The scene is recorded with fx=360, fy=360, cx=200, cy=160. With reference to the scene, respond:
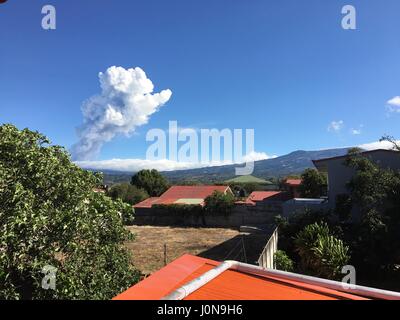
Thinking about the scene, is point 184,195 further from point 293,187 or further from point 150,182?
point 293,187

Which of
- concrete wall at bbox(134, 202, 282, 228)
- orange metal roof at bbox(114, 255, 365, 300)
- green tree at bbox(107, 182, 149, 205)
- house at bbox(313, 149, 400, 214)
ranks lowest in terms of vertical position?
concrete wall at bbox(134, 202, 282, 228)

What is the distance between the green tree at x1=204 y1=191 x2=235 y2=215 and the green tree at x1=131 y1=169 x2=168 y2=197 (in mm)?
17985

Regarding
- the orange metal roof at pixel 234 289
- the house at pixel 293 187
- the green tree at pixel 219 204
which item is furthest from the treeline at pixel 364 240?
the house at pixel 293 187

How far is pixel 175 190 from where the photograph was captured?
3997cm

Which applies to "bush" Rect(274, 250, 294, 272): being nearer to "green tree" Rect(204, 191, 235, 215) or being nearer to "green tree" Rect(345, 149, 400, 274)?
"green tree" Rect(345, 149, 400, 274)

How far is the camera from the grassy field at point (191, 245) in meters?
17.8

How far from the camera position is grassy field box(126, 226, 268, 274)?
17.8m

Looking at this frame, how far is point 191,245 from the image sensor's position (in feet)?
70.7

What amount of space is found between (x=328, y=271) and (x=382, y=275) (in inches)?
109

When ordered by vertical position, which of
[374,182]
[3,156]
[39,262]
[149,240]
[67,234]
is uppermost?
[3,156]

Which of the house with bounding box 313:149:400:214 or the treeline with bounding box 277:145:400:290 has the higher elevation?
the house with bounding box 313:149:400:214

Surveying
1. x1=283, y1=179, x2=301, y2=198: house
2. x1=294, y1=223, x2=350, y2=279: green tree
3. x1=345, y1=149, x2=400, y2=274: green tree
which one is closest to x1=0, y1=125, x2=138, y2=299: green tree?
x1=294, y1=223, x2=350, y2=279: green tree
